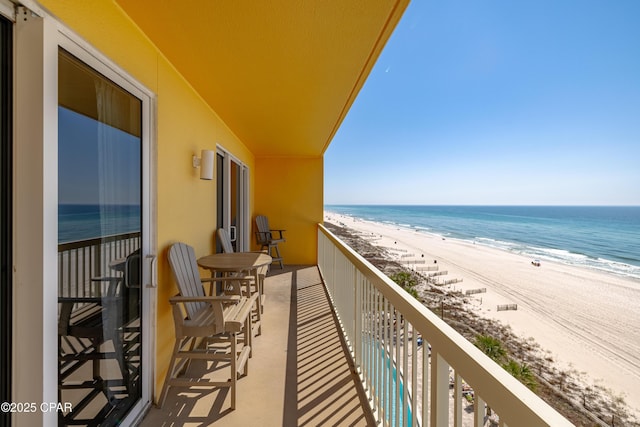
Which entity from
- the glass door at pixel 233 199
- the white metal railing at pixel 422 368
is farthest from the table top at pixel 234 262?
the white metal railing at pixel 422 368

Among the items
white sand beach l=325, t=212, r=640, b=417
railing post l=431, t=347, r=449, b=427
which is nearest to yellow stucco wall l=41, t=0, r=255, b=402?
railing post l=431, t=347, r=449, b=427

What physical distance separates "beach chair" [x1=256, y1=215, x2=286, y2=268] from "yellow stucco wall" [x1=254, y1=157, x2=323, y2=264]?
0.56 feet

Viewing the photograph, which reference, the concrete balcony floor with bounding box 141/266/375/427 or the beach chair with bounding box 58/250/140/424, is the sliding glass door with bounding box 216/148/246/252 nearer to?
the concrete balcony floor with bounding box 141/266/375/427

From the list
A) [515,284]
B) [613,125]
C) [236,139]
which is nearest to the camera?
[236,139]

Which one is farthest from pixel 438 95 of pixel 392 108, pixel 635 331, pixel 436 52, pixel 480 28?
pixel 635 331

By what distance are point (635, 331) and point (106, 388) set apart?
10.6 metres

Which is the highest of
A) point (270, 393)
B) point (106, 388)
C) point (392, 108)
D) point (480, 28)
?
point (392, 108)

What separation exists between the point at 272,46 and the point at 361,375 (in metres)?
2.35

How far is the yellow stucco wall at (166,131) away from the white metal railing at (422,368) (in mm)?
1431

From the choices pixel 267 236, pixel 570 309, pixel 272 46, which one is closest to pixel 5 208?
pixel 272 46

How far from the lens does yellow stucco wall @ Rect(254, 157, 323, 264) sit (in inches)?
250

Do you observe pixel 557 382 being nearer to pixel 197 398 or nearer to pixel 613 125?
pixel 197 398

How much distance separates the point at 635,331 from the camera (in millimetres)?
7090

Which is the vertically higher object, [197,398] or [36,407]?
[36,407]
